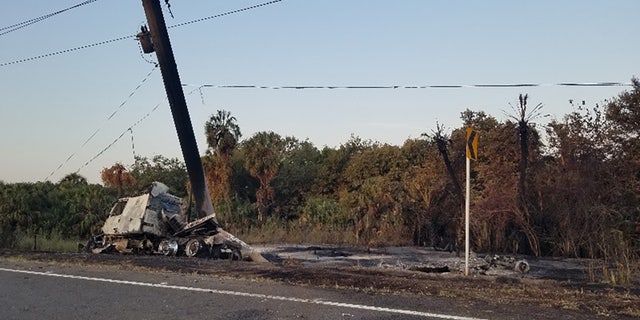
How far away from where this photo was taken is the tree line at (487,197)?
20.5 m

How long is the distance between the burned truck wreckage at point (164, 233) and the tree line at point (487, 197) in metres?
7.54

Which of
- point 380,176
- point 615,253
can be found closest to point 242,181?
point 380,176

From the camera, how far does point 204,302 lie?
918cm

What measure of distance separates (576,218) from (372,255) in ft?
21.5

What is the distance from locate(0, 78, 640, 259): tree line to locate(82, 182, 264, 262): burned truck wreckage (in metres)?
7.54

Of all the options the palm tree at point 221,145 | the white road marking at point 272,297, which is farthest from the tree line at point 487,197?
the white road marking at point 272,297

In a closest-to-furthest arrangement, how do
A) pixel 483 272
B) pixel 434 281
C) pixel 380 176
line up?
pixel 434 281
pixel 483 272
pixel 380 176

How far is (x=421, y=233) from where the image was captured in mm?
25906

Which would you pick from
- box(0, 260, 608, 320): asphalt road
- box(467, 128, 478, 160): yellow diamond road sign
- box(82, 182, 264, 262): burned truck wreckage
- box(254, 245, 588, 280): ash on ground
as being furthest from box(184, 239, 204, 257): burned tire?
box(467, 128, 478, 160): yellow diamond road sign

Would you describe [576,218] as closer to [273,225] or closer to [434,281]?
[434,281]

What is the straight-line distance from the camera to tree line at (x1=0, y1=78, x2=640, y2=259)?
20453 mm

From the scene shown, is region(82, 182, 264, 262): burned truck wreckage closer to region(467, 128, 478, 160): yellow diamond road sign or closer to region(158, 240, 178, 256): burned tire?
region(158, 240, 178, 256): burned tire

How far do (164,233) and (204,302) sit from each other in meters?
11.7

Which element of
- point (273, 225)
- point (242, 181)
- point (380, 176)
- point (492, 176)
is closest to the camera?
point (492, 176)
